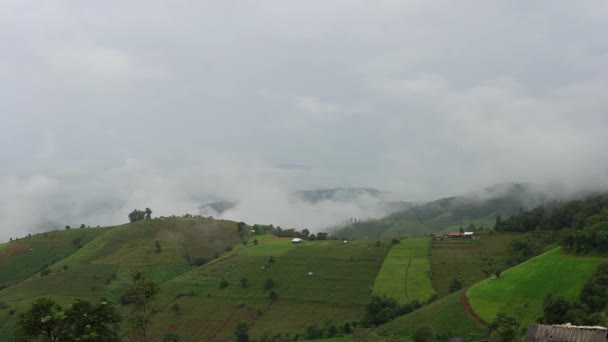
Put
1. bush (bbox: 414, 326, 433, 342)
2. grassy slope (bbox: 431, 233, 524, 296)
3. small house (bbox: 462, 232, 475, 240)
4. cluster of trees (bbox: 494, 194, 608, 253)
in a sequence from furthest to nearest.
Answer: small house (bbox: 462, 232, 475, 240) < cluster of trees (bbox: 494, 194, 608, 253) < grassy slope (bbox: 431, 233, 524, 296) < bush (bbox: 414, 326, 433, 342)

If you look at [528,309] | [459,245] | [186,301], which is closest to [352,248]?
[459,245]

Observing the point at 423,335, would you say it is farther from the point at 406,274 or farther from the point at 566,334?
the point at 406,274

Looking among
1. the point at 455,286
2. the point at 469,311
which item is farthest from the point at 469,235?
the point at 469,311

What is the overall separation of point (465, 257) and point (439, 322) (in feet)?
202

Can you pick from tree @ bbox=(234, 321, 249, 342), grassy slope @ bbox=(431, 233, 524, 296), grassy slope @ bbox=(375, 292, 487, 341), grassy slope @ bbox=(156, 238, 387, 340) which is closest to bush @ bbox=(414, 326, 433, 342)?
grassy slope @ bbox=(375, 292, 487, 341)

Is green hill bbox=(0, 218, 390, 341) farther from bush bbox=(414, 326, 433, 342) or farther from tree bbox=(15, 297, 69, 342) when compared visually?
tree bbox=(15, 297, 69, 342)

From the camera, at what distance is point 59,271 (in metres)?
189

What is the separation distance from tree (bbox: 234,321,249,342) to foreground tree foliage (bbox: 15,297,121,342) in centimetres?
6148

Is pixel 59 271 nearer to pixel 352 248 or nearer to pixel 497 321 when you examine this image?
pixel 352 248

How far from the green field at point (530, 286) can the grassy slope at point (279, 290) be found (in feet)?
106

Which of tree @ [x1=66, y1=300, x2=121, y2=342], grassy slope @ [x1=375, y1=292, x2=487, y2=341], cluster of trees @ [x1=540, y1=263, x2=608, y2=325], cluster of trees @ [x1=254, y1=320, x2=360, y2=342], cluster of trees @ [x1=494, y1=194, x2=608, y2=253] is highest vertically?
cluster of trees @ [x1=494, y1=194, x2=608, y2=253]

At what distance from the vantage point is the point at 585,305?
231 feet

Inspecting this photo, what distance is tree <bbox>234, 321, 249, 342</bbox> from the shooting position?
4272 inches

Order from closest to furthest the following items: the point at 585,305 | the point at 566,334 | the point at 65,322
Result: 1. the point at 566,334
2. the point at 65,322
3. the point at 585,305
